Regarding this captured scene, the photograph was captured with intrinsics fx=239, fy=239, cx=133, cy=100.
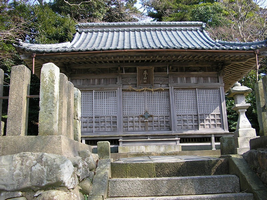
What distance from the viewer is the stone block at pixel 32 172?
8.74 feet

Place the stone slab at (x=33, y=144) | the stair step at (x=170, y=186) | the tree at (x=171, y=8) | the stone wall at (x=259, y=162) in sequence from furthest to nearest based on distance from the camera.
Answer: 1. the tree at (x=171, y=8)
2. the stair step at (x=170, y=186)
3. the stone wall at (x=259, y=162)
4. the stone slab at (x=33, y=144)

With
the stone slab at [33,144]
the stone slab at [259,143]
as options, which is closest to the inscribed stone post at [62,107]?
the stone slab at [33,144]

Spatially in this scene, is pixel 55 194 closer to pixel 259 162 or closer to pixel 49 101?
pixel 49 101

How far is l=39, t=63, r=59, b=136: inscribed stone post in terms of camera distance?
3.16 metres

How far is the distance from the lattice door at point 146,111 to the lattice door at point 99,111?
0.43 m

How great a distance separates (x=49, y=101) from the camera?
10.6 feet

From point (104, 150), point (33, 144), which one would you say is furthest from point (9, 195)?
point (104, 150)

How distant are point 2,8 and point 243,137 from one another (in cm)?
1530

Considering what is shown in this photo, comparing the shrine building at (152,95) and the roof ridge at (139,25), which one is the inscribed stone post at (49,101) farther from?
the roof ridge at (139,25)

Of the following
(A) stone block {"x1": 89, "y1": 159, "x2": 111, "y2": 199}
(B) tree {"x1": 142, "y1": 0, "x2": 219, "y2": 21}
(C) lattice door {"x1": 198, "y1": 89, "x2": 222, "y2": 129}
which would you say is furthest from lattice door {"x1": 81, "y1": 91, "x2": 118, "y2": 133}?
(B) tree {"x1": 142, "y1": 0, "x2": 219, "y2": 21}

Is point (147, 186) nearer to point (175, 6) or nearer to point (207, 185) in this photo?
point (207, 185)

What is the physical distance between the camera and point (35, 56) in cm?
819

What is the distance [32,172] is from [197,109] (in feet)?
24.7

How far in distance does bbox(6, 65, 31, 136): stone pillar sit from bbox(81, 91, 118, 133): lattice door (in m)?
5.76
